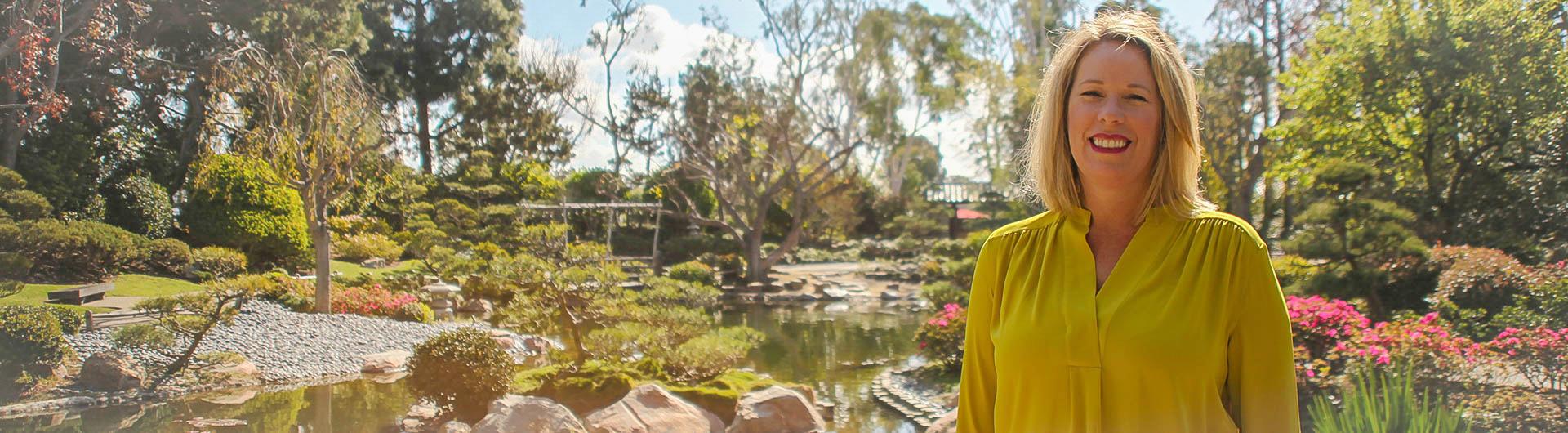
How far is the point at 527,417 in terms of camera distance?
159 inches

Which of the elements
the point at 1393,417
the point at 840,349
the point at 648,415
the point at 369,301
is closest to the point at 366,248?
the point at 369,301

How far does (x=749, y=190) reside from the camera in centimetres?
1241

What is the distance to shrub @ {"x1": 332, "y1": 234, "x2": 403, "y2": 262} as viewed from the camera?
5797 mm

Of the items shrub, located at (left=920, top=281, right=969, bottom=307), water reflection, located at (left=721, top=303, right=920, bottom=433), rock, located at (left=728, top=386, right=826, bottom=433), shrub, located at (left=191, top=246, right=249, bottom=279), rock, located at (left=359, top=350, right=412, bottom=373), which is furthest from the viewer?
shrub, located at (left=920, top=281, right=969, bottom=307)

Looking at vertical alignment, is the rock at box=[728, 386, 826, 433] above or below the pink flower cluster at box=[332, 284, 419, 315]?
below

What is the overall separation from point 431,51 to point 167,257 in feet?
7.55

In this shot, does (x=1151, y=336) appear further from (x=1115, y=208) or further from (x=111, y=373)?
(x=111, y=373)

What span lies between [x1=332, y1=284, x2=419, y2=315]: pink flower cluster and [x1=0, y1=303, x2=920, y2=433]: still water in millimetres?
599

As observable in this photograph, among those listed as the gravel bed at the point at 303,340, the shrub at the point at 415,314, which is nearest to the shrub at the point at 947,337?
the gravel bed at the point at 303,340

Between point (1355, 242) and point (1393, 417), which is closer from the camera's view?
point (1393, 417)

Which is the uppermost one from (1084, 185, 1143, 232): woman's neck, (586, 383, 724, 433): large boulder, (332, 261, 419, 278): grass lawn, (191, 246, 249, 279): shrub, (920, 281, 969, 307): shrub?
(1084, 185, 1143, 232): woman's neck

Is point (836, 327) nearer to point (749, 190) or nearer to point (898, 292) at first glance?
point (898, 292)

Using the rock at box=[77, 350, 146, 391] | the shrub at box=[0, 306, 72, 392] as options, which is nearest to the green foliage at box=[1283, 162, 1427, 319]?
the rock at box=[77, 350, 146, 391]

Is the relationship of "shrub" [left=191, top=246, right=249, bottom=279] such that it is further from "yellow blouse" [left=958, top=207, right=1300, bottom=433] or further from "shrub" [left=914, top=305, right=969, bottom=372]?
"yellow blouse" [left=958, top=207, right=1300, bottom=433]
